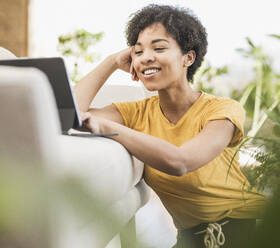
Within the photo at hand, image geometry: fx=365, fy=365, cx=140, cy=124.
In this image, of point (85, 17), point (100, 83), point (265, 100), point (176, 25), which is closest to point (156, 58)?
point (176, 25)

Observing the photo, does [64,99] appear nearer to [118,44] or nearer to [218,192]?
[218,192]

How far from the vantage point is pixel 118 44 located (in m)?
4.67

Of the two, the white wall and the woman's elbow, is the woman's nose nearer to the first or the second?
the woman's elbow

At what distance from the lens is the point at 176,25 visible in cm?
129

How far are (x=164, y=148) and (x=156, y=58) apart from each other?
1.54 feet

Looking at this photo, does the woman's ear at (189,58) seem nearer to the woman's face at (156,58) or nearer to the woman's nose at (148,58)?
the woman's face at (156,58)

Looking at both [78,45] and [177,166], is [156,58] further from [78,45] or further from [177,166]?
[78,45]

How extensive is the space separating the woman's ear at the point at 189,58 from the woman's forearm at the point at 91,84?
270 mm

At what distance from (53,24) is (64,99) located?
4093mm

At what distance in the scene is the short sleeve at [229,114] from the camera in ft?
3.51

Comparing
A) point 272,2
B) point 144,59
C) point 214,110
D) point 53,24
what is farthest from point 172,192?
point 53,24

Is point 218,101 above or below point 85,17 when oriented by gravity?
below

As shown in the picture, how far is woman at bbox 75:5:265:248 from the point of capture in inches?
44.8

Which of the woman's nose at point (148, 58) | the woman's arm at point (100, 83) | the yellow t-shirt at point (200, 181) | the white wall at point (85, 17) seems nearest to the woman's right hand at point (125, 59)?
the woman's arm at point (100, 83)
